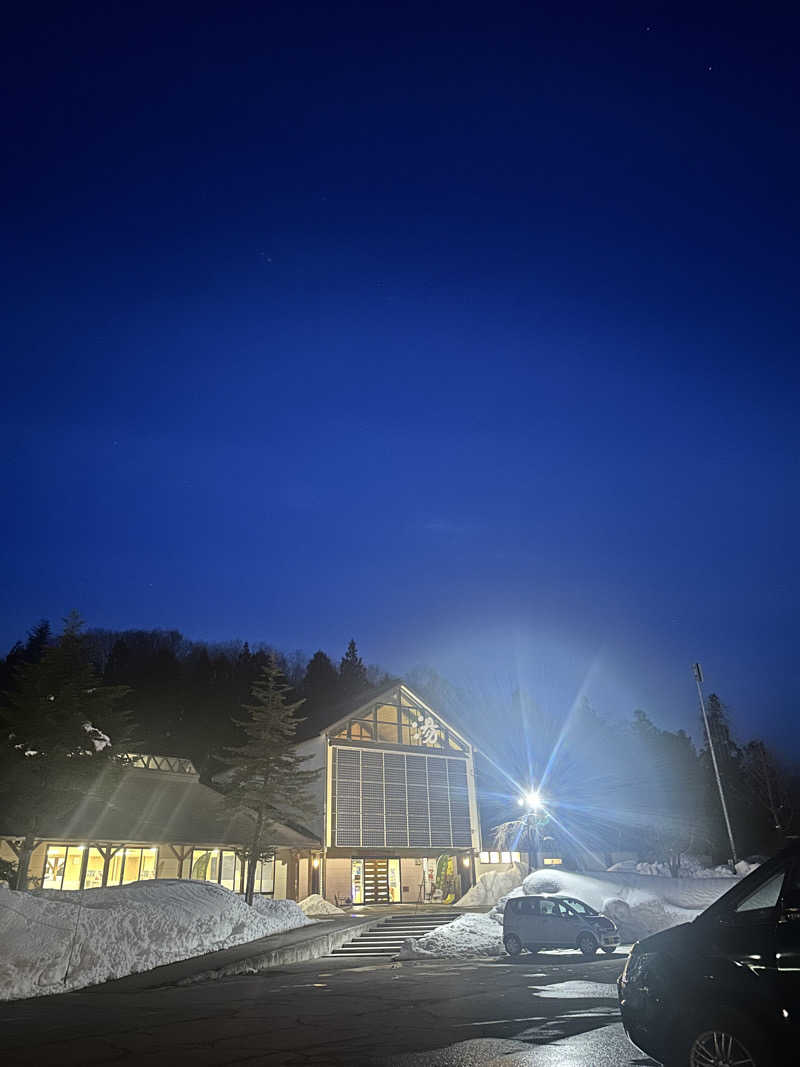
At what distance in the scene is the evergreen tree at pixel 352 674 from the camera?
84.7 metres

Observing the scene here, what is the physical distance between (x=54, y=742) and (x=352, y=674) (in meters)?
67.0

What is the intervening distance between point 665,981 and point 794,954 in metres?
1.17

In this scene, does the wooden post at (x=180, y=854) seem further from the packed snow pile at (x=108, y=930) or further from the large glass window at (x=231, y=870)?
the packed snow pile at (x=108, y=930)

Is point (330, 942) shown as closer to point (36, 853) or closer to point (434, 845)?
point (36, 853)

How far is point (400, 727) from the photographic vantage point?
42812 millimetres

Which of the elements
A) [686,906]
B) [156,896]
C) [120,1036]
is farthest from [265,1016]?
[686,906]

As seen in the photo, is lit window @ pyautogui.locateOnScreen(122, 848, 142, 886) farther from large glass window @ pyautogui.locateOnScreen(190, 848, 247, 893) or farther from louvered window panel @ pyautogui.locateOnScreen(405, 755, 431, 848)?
louvered window panel @ pyautogui.locateOnScreen(405, 755, 431, 848)

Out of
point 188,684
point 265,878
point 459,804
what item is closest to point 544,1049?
point 265,878

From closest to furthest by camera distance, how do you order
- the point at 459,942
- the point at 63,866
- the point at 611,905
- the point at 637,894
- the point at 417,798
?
the point at 459,942 < the point at 611,905 < the point at 637,894 < the point at 63,866 < the point at 417,798

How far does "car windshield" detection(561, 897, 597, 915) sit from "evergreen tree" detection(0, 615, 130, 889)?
48.6 feet

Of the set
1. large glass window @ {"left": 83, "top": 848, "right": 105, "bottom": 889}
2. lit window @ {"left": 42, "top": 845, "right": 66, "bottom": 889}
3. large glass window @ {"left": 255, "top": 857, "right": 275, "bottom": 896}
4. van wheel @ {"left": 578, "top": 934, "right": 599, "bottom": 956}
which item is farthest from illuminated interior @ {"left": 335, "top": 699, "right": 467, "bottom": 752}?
van wheel @ {"left": 578, "top": 934, "right": 599, "bottom": 956}

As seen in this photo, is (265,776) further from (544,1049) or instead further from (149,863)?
(544,1049)

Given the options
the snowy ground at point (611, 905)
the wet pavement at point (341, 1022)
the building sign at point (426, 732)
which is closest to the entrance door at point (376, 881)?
the building sign at point (426, 732)

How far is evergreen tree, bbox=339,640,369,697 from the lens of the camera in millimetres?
84688
